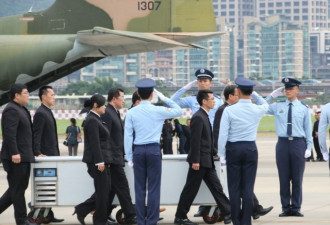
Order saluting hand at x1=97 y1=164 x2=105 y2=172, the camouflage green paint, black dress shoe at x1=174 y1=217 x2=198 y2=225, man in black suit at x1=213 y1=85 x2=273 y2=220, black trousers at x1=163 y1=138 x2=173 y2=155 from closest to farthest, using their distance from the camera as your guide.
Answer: saluting hand at x1=97 y1=164 x2=105 y2=172
black dress shoe at x1=174 y1=217 x2=198 y2=225
man in black suit at x1=213 y1=85 x2=273 y2=220
the camouflage green paint
black trousers at x1=163 y1=138 x2=173 y2=155

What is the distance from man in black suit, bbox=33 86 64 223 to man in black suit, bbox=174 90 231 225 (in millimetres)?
1974

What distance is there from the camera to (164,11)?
27984 millimetres

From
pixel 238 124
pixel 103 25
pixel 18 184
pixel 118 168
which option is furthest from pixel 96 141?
pixel 103 25

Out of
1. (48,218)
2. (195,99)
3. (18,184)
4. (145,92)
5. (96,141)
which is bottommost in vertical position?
(48,218)

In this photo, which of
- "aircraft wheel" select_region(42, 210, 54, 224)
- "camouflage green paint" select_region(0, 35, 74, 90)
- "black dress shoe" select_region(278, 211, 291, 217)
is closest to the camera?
"aircraft wheel" select_region(42, 210, 54, 224)

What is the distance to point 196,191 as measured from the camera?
43.7ft

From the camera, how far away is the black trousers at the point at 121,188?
527 inches

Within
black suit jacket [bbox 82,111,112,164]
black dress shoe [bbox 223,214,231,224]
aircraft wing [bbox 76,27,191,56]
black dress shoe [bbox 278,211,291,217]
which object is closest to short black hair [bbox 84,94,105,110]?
black suit jacket [bbox 82,111,112,164]

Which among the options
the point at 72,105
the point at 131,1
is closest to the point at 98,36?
the point at 131,1

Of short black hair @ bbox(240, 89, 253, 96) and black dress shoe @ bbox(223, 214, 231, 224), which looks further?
black dress shoe @ bbox(223, 214, 231, 224)

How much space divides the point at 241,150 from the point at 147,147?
1.22m

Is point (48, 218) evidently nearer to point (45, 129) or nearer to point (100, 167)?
point (45, 129)

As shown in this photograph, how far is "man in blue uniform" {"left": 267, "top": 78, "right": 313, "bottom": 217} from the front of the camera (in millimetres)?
14422

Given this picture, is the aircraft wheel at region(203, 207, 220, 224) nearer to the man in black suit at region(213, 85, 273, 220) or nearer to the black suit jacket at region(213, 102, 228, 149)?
the man in black suit at region(213, 85, 273, 220)
